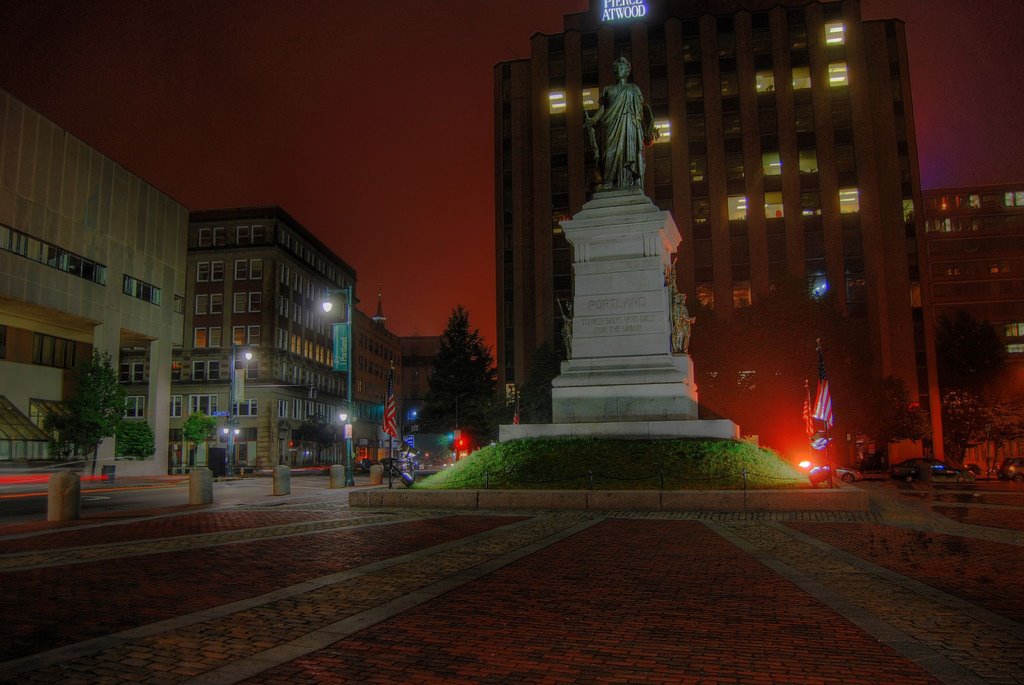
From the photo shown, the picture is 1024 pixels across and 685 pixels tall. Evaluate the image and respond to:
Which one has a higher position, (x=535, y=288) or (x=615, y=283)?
(x=535, y=288)

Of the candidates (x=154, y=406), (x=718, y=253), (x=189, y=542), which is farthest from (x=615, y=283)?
(x=718, y=253)

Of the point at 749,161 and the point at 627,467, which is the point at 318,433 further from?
the point at 627,467

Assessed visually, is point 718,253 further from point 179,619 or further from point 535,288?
point 179,619

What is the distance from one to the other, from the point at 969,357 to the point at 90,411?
231ft

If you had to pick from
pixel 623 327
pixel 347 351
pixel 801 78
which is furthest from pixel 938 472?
pixel 801 78

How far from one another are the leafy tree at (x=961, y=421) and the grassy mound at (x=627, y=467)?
178 feet

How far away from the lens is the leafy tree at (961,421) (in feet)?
212

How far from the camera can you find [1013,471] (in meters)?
45.8

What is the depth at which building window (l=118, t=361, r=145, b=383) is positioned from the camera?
85812mm

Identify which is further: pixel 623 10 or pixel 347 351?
pixel 623 10

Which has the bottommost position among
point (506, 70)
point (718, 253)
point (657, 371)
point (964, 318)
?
point (657, 371)

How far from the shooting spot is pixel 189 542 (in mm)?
12648

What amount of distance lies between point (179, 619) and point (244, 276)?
85.8m

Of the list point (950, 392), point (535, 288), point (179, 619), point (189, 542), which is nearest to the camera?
point (179, 619)
